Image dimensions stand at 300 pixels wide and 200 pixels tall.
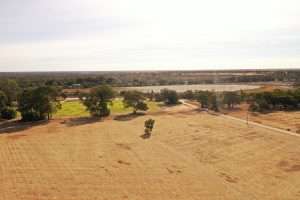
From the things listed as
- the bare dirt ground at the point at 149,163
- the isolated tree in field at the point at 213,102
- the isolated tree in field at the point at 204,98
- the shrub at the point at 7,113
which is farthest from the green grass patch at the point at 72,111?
the isolated tree in field at the point at 213,102

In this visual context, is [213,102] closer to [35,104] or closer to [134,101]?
[134,101]

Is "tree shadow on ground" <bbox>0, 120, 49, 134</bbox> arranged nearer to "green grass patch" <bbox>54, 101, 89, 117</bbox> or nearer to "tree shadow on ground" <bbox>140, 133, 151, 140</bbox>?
"green grass patch" <bbox>54, 101, 89, 117</bbox>

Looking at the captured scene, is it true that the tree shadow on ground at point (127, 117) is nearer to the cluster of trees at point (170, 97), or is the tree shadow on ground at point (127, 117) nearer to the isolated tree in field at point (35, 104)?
the isolated tree in field at point (35, 104)

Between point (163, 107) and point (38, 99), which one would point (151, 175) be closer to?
point (38, 99)

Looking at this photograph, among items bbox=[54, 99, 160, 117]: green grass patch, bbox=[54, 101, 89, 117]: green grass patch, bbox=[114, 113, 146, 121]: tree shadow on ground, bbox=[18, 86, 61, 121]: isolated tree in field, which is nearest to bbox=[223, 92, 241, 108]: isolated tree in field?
bbox=[54, 99, 160, 117]: green grass patch

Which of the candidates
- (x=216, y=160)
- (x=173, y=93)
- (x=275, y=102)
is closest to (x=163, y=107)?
(x=173, y=93)

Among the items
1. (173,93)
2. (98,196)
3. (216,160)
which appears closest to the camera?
(98,196)
